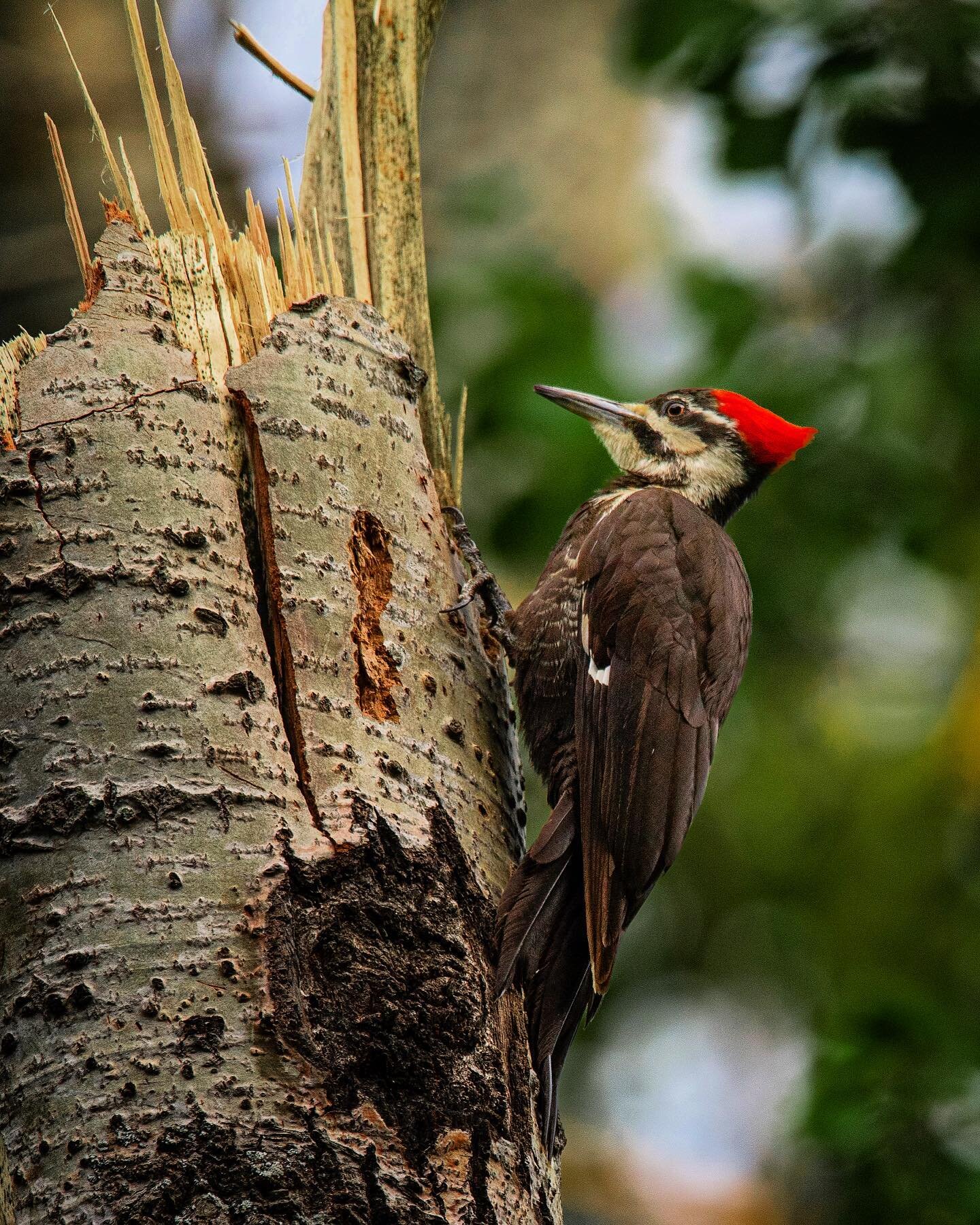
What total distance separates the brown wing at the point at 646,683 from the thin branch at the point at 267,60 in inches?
46.7

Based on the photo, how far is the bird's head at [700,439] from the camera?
3.73 meters

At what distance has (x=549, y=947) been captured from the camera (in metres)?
2.18

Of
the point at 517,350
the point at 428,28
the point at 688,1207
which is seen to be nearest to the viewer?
the point at 428,28

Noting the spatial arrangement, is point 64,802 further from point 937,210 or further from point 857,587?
point 857,587

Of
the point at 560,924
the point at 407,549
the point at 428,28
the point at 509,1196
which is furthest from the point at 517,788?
the point at 428,28

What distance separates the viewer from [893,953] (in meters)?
6.66

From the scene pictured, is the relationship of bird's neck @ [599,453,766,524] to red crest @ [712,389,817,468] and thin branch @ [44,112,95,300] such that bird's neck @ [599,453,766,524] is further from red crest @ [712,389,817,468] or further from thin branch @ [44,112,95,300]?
thin branch @ [44,112,95,300]

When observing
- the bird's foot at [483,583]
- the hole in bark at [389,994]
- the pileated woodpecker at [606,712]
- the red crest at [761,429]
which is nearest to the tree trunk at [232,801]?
the hole in bark at [389,994]

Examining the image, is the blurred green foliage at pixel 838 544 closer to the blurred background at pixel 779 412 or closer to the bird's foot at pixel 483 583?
the blurred background at pixel 779 412

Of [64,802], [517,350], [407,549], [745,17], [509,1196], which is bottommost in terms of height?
[509,1196]

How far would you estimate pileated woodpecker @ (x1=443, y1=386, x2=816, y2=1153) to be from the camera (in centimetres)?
215

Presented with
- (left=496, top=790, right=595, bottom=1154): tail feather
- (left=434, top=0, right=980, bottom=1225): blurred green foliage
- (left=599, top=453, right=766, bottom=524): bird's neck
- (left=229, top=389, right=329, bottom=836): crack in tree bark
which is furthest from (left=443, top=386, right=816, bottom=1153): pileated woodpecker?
(left=434, top=0, right=980, bottom=1225): blurred green foliage

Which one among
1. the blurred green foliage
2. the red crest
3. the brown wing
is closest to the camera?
the brown wing

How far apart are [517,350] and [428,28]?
1.59 m
